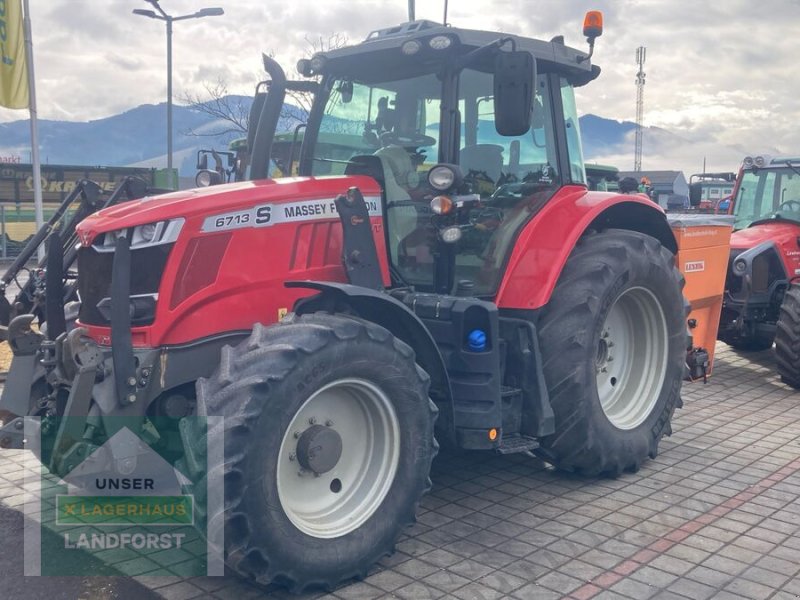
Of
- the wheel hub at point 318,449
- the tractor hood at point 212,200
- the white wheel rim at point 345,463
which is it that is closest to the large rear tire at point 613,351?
the white wheel rim at point 345,463

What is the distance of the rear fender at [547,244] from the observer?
4660 mm

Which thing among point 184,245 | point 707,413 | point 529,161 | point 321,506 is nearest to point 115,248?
point 184,245

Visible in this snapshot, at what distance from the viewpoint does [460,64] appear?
15.1ft

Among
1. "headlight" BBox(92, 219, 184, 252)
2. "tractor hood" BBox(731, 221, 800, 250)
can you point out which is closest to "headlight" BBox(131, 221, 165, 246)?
"headlight" BBox(92, 219, 184, 252)

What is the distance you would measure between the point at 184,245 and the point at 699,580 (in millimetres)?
2919

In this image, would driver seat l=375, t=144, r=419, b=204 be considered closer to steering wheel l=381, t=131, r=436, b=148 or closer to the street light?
steering wheel l=381, t=131, r=436, b=148

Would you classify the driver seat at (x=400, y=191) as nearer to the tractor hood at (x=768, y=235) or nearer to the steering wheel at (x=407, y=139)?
the steering wheel at (x=407, y=139)

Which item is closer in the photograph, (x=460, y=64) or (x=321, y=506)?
(x=321, y=506)

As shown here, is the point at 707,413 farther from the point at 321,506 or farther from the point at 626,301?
the point at 321,506

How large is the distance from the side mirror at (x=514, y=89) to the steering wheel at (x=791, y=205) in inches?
240

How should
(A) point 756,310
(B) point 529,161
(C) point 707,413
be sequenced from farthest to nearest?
(A) point 756,310
(C) point 707,413
(B) point 529,161

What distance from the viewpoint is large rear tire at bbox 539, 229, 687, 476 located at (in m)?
4.74

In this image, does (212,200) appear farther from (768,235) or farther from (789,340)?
(768,235)

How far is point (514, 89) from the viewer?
4.20 metres
